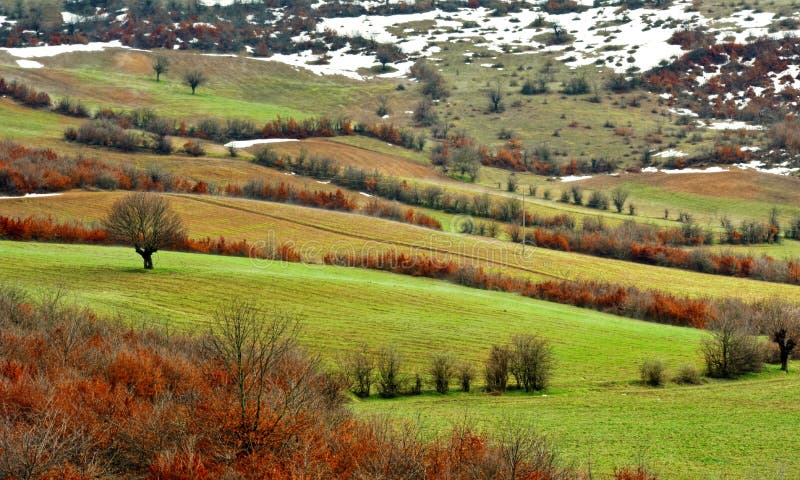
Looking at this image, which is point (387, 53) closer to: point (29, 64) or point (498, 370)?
point (29, 64)

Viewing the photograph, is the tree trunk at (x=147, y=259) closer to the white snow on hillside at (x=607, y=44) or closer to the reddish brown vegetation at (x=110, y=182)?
the reddish brown vegetation at (x=110, y=182)

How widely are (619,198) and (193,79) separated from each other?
84.1 metres

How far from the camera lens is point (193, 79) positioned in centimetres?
14425

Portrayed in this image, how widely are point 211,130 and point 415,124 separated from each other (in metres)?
42.4

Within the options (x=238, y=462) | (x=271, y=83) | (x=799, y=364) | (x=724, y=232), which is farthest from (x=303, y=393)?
(x=271, y=83)

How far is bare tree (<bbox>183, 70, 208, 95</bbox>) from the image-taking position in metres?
144

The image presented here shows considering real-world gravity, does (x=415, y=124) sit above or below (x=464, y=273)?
above

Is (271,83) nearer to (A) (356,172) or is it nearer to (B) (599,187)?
(A) (356,172)

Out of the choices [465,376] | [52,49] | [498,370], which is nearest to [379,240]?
[498,370]

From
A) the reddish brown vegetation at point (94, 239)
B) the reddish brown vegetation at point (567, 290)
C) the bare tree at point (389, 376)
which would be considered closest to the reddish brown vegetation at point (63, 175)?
the reddish brown vegetation at point (94, 239)

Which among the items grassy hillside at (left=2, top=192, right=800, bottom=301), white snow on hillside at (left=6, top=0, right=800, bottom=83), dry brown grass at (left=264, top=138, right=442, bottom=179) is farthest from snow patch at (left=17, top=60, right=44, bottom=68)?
grassy hillside at (left=2, top=192, right=800, bottom=301)

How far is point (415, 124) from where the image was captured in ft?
468

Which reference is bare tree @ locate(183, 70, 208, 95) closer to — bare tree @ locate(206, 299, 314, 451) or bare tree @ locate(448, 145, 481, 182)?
bare tree @ locate(448, 145, 481, 182)

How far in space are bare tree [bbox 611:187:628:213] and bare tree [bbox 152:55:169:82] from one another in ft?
294
